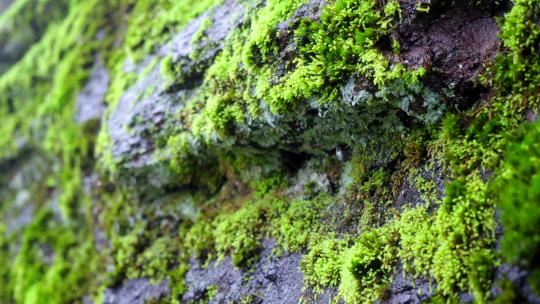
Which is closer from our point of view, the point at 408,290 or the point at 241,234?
the point at 408,290

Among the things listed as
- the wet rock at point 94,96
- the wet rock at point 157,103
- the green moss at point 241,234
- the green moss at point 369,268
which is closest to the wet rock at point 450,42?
the green moss at point 369,268

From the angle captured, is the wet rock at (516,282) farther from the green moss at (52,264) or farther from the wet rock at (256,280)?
the green moss at (52,264)

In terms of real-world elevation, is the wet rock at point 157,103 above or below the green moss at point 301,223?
above

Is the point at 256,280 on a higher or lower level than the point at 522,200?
lower

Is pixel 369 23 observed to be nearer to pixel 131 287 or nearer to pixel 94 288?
pixel 131 287

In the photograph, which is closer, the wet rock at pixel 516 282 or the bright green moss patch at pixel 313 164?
the wet rock at pixel 516 282

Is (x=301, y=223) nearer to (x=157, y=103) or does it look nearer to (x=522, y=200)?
(x=522, y=200)

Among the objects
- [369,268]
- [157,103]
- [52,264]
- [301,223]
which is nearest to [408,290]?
[369,268]
